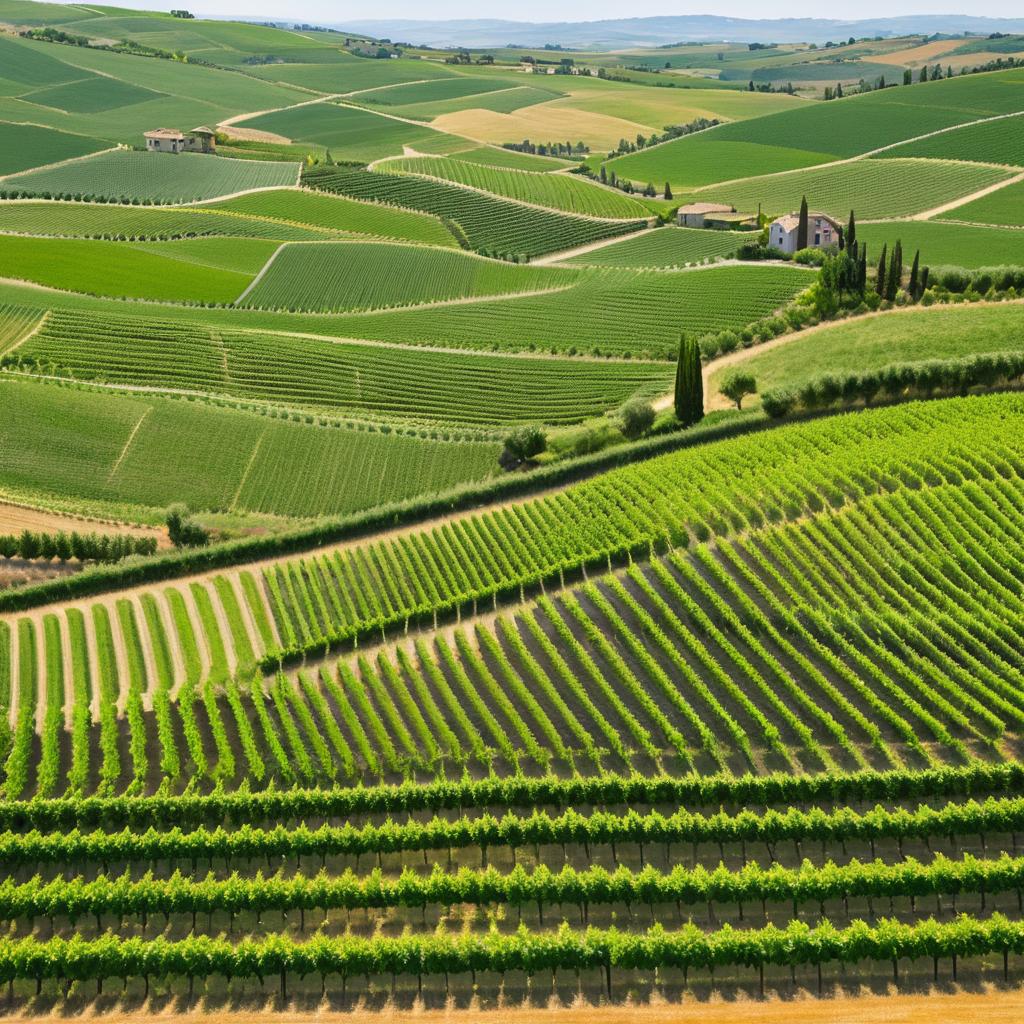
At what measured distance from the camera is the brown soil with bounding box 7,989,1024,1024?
33312 millimetres

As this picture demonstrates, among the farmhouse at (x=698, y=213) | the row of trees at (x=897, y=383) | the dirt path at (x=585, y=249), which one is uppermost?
the farmhouse at (x=698, y=213)

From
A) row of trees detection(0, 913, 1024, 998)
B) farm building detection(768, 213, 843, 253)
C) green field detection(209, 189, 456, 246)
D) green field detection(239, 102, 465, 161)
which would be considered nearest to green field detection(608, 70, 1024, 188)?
green field detection(239, 102, 465, 161)

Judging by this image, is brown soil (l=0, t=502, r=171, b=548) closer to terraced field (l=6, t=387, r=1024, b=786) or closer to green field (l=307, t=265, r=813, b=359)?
terraced field (l=6, t=387, r=1024, b=786)

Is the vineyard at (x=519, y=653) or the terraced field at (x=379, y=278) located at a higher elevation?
the terraced field at (x=379, y=278)

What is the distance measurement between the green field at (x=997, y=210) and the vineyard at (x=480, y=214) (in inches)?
1493

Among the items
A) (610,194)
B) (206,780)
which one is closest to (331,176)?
(610,194)

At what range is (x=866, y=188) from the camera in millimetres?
143750

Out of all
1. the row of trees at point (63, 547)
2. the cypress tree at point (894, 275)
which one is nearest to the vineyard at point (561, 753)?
the row of trees at point (63, 547)

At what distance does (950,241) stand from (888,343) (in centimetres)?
4586

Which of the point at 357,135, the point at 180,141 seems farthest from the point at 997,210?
the point at 180,141

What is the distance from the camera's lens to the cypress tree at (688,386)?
7206 cm

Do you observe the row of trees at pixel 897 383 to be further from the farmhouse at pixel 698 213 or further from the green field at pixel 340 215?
the green field at pixel 340 215

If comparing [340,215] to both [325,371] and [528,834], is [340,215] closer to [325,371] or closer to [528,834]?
[325,371]

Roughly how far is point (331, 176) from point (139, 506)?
303 ft
